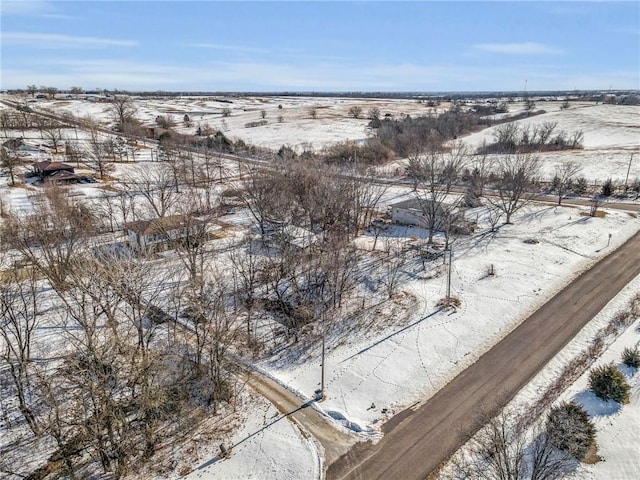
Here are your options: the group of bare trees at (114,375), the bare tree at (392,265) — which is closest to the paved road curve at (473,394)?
the group of bare trees at (114,375)

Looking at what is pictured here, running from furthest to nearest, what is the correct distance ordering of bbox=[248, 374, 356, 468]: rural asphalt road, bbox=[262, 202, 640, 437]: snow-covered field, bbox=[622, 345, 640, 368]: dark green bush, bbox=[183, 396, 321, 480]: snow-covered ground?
bbox=[622, 345, 640, 368]: dark green bush → bbox=[262, 202, 640, 437]: snow-covered field → bbox=[248, 374, 356, 468]: rural asphalt road → bbox=[183, 396, 321, 480]: snow-covered ground

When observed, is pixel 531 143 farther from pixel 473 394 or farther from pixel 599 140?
pixel 473 394

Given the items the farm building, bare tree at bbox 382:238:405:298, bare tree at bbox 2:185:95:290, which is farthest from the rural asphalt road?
the farm building

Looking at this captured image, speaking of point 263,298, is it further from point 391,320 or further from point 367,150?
point 367,150

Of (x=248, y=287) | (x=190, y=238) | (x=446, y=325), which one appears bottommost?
(x=446, y=325)

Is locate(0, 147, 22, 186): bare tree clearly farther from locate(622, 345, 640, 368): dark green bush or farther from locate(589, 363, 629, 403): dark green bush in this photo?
locate(622, 345, 640, 368): dark green bush

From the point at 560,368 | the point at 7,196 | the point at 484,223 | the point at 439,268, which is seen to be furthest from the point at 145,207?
the point at 560,368

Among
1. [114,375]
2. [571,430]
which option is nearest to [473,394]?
[571,430]

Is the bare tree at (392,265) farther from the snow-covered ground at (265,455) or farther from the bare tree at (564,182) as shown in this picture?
the bare tree at (564,182)
